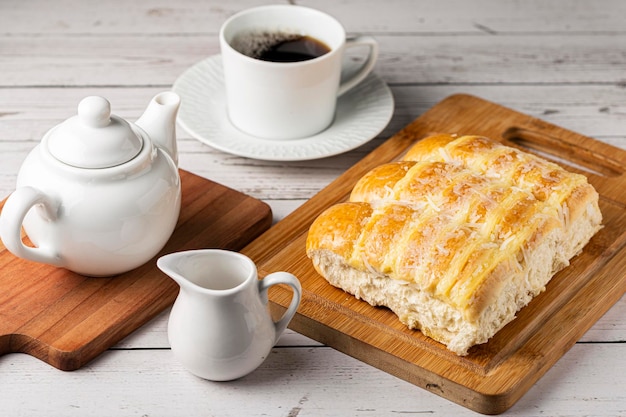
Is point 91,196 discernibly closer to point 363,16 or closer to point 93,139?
point 93,139

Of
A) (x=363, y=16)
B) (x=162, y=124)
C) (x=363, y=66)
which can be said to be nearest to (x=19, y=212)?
(x=162, y=124)

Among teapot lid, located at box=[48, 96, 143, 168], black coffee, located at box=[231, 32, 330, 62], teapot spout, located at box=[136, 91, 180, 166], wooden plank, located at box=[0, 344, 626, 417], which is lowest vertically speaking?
wooden plank, located at box=[0, 344, 626, 417]

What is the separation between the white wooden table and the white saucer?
A: 0.07m

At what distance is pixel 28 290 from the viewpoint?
70.0 inches

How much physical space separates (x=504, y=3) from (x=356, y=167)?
1.17 metres

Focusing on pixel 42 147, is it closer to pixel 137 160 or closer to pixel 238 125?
pixel 137 160

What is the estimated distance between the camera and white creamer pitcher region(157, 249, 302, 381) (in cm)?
154

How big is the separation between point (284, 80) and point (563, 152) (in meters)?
0.70

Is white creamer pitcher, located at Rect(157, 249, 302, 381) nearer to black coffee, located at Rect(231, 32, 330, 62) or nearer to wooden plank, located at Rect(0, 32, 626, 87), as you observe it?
→ black coffee, located at Rect(231, 32, 330, 62)

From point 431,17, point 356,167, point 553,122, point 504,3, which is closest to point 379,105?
point 356,167

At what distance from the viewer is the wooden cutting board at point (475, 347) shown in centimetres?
161

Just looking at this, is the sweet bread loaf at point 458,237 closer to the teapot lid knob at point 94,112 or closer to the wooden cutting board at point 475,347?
the wooden cutting board at point 475,347

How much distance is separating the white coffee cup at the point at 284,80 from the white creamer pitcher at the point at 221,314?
68 centimetres

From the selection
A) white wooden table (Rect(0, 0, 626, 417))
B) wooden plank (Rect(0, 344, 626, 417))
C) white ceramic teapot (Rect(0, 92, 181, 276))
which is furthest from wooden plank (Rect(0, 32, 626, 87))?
wooden plank (Rect(0, 344, 626, 417))
